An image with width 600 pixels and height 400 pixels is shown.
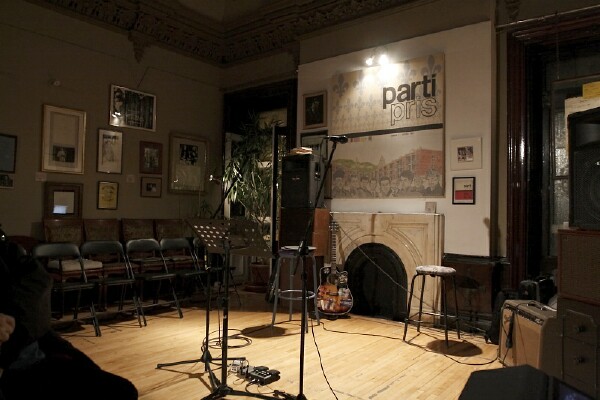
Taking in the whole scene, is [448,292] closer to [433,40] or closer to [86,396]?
[433,40]

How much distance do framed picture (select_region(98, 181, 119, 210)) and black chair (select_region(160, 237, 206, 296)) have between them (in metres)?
0.90

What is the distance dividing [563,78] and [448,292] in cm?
256

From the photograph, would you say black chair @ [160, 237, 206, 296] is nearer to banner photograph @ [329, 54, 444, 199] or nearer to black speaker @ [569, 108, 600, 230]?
banner photograph @ [329, 54, 444, 199]

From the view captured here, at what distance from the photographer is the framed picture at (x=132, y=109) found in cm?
627

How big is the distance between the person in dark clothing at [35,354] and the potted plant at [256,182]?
4536mm

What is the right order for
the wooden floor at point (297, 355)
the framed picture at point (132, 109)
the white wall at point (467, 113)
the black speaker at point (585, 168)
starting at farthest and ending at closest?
the framed picture at point (132, 109) < the white wall at point (467, 113) < the wooden floor at point (297, 355) < the black speaker at point (585, 168)

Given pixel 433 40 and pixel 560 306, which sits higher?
pixel 433 40

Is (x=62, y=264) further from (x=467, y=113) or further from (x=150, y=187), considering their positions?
(x=467, y=113)

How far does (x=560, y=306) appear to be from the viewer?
2643 mm

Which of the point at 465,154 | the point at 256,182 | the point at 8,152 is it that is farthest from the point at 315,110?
the point at 8,152

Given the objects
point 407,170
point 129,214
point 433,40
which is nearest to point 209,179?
point 129,214

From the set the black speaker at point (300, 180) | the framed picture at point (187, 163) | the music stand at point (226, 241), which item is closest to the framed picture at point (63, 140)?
the framed picture at point (187, 163)

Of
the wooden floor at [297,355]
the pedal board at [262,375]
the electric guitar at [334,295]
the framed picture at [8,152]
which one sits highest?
the framed picture at [8,152]

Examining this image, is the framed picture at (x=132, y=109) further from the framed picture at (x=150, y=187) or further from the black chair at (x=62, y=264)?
the black chair at (x=62, y=264)
